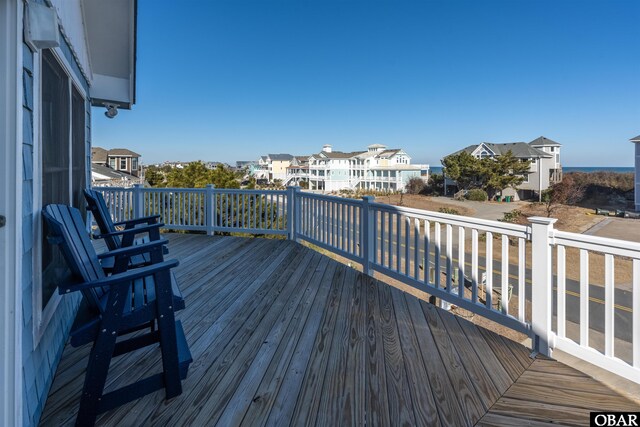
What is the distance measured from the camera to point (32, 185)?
1502mm

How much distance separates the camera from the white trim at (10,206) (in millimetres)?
1159

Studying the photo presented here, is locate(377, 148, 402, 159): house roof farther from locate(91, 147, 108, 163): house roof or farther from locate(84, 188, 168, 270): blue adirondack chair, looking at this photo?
locate(84, 188, 168, 270): blue adirondack chair

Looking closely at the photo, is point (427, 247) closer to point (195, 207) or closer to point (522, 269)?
point (522, 269)

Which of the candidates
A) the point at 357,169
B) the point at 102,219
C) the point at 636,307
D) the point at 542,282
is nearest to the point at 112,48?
the point at 102,219

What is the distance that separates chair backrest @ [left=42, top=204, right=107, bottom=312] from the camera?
1455 millimetres

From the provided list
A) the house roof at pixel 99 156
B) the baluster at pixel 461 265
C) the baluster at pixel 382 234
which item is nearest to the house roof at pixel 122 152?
the house roof at pixel 99 156

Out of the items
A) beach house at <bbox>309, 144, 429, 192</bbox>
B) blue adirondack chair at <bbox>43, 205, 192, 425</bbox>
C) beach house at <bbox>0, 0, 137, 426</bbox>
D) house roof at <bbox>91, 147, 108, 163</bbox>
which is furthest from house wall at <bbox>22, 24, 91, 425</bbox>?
beach house at <bbox>309, 144, 429, 192</bbox>

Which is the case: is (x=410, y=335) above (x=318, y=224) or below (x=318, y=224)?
below

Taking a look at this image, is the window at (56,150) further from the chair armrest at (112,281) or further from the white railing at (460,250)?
the white railing at (460,250)

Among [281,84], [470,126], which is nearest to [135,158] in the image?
[281,84]

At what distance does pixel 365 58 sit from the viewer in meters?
21.2

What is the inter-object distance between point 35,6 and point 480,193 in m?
30.3

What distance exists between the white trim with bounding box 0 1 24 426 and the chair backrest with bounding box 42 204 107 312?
0.23 metres

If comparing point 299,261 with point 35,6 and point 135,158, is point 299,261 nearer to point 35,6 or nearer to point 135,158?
point 35,6
